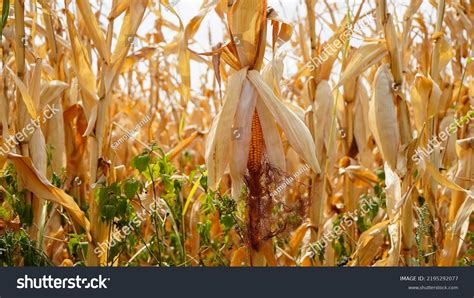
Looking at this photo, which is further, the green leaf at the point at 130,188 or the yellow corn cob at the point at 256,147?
the green leaf at the point at 130,188

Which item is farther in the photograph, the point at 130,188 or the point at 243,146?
the point at 130,188

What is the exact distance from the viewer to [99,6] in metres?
3.22

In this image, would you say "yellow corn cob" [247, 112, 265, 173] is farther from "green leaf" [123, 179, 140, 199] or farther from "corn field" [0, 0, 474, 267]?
"green leaf" [123, 179, 140, 199]

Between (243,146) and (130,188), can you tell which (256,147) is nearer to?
(243,146)

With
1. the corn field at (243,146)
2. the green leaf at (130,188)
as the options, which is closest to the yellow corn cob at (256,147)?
the corn field at (243,146)

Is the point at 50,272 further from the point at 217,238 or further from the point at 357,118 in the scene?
the point at 357,118

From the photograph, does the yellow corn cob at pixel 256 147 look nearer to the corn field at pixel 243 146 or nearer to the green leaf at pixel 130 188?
the corn field at pixel 243 146

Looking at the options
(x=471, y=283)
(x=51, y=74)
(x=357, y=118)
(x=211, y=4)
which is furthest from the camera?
(x=357, y=118)

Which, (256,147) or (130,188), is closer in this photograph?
(256,147)

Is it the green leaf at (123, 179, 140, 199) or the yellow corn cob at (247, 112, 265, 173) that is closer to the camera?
the yellow corn cob at (247, 112, 265, 173)

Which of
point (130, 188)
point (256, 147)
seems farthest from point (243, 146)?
point (130, 188)

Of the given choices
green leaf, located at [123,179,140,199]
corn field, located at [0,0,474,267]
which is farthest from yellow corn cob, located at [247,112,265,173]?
green leaf, located at [123,179,140,199]

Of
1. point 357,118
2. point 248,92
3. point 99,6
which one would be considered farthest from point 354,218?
point 99,6

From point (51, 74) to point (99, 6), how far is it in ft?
2.68
